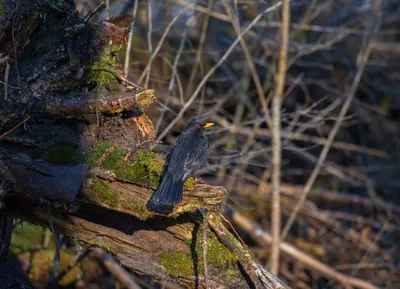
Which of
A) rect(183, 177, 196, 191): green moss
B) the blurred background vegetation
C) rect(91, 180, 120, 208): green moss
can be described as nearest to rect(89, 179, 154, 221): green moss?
rect(91, 180, 120, 208): green moss

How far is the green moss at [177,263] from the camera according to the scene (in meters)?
3.25

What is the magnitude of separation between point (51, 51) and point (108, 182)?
87 cm

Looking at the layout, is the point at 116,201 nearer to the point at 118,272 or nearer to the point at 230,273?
the point at 230,273

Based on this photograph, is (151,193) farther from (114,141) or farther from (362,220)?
(362,220)

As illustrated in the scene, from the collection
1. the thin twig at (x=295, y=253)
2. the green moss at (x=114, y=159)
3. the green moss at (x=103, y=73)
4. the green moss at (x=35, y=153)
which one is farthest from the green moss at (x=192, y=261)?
the thin twig at (x=295, y=253)

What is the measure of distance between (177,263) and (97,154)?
0.76 meters

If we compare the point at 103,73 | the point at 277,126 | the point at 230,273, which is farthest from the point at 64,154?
the point at 277,126

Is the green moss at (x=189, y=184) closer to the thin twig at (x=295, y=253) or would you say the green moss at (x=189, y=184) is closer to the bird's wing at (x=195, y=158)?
the bird's wing at (x=195, y=158)

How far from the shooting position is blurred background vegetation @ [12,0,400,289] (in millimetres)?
6977

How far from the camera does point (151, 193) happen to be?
3105 mm

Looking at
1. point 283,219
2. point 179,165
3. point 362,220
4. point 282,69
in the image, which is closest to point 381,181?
point 362,220

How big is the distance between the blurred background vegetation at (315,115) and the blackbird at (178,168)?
242cm

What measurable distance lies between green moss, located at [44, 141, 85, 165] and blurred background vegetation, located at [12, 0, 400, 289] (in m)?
2.94

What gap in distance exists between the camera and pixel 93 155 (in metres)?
3.18
